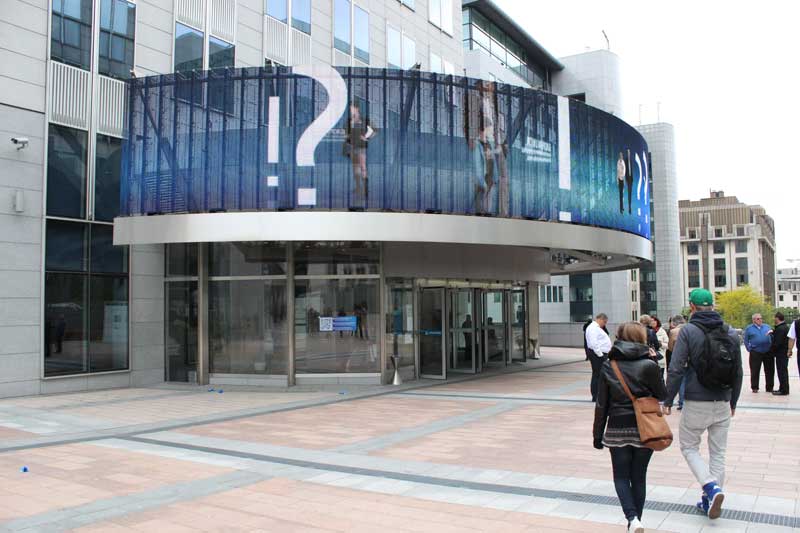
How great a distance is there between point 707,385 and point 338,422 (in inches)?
278

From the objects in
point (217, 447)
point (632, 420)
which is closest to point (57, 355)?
point (217, 447)

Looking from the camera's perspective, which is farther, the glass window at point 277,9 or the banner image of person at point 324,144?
the glass window at point 277,9

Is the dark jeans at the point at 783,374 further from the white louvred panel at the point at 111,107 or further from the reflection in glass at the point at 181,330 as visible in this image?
the white louvred panel at the point at 111,107

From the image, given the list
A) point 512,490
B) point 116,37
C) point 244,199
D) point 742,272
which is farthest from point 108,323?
point 742,272

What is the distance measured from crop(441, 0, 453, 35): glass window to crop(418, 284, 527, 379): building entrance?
1124cm

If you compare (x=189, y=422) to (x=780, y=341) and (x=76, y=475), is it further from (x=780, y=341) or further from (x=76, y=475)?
(x=780, y=341)

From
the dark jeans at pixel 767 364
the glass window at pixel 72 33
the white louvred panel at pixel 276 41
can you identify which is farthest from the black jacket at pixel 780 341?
the glass window at pixel 72 33

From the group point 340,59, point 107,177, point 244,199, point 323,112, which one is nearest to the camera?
point 244,199

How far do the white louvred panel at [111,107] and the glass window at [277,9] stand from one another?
537 cm

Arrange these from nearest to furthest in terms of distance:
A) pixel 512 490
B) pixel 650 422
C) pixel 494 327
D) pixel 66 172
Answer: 1. pixel 650 422
2. pixel 512 490
3. pixel 66 172
4. pixel 494 327

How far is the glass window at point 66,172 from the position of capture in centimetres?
1617

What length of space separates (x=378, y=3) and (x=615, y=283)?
170 ft

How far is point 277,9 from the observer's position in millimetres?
21078

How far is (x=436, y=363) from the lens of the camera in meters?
18.9
